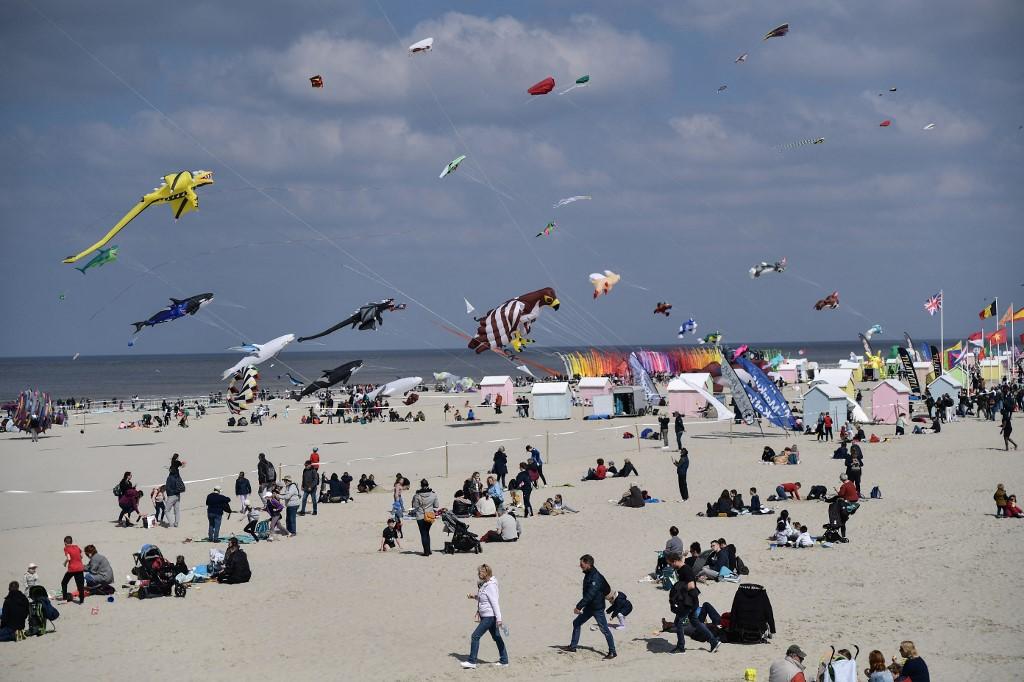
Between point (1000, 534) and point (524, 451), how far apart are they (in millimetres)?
15548

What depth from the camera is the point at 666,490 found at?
18.6 meters

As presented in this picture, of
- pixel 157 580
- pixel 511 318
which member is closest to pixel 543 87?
pixel 511 318

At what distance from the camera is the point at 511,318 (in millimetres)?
29781

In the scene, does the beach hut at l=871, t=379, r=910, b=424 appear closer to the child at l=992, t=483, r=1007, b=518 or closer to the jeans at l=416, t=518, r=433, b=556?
the child at l=992, t=483, r=1007, b=518

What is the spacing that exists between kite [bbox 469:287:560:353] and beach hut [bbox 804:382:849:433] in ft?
25.6

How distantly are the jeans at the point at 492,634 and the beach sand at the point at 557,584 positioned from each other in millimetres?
158

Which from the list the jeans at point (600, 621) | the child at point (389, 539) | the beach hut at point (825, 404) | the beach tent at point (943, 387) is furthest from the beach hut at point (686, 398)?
the jeans at point (600, 621)

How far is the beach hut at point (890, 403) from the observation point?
1189 inches

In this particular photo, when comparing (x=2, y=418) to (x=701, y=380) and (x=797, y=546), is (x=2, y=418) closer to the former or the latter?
(x=701, y=380)

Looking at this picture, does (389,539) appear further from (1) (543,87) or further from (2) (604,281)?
(2) (604,281)

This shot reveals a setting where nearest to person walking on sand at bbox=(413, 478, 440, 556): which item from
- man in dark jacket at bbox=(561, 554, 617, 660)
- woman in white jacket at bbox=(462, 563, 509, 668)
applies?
woman in white jacket at bbox=(462, 563, 509, 668)

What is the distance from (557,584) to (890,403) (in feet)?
71.1

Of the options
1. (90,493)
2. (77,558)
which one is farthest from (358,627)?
(90,493)

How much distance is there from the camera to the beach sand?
902 centimetres
